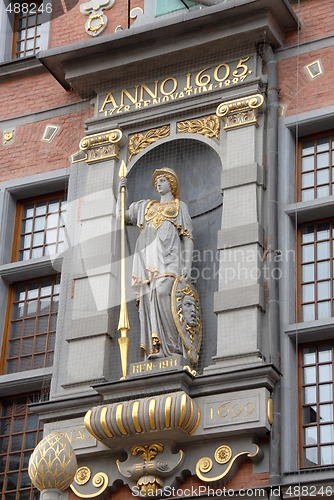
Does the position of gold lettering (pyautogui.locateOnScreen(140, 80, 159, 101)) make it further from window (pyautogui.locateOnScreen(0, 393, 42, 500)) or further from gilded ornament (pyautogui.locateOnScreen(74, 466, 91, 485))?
gilded ornament (pyautogui.locateOnScreen(74, 466, 91, 485))

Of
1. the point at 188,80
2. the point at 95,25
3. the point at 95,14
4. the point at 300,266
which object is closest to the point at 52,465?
the point at 300,266

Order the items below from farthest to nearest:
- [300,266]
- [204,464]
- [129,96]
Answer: [129,96] → [300,266] → [204,464]

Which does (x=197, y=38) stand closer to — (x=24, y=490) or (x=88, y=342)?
(x=88, y=342)

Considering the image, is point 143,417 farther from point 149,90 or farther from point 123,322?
point 149,90

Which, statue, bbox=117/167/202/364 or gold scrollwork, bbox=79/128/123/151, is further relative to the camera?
gold scrollwork, bbox=79/128/123/151

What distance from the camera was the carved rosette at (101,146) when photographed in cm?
1931

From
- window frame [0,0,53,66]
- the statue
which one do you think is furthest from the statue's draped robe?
window frame [0,0,53,66]

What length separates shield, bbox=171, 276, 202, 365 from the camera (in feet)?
57.1

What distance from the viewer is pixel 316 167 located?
18297mm

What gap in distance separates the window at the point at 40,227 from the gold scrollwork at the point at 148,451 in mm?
3726

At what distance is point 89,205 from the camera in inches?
755

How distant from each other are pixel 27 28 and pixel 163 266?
591 centimetres

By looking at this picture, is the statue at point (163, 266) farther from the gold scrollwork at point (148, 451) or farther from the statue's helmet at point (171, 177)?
the gold scrollwork at point (148, 451)

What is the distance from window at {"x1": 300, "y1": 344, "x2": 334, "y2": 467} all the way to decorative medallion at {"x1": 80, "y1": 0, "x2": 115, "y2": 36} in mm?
6183
